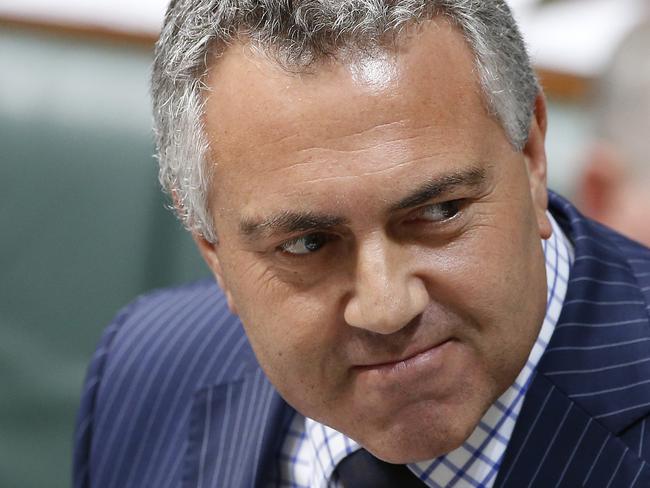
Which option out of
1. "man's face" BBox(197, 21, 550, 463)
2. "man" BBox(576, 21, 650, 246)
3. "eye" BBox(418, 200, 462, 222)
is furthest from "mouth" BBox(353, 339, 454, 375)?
"man" BBox(576, 21, 650, 246)

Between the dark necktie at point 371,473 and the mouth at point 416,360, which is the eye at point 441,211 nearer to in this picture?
the mouth at point 416,360

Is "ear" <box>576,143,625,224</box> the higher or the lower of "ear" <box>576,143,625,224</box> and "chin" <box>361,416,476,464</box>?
the higher

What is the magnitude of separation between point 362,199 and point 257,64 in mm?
185

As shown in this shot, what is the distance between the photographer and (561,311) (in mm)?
1372

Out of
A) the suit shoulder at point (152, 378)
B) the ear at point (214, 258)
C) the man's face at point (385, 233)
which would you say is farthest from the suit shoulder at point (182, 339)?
the man's face at point (385, 233)

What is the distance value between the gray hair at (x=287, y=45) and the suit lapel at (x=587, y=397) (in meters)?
0.26

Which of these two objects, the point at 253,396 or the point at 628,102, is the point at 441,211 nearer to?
the point at 253,396

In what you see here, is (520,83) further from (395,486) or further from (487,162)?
(395,486)

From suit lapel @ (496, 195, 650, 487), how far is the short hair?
540 millimetres

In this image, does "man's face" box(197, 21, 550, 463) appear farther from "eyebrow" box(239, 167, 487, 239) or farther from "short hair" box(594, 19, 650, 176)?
"short hair" box(594, 19, 650, 176)

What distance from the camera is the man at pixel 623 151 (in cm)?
185

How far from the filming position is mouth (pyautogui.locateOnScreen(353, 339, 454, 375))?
3.82ft

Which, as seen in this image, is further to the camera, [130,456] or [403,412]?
[130,456]

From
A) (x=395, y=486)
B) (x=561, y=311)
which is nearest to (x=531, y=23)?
(x=561, y=311)
